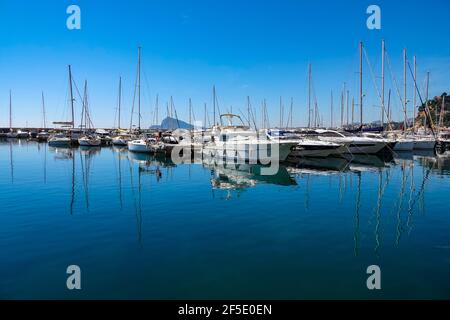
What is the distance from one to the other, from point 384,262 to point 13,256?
1055 cm

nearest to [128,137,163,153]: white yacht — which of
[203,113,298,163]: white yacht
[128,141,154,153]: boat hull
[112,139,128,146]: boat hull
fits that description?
[128,141,154,153]: boat hull

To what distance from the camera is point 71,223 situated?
13141 mm

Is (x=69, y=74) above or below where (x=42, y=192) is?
above

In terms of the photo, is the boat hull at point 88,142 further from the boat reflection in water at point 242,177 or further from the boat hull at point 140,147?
the boat reflection in water at point 242,177

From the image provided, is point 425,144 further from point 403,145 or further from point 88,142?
point 88,142

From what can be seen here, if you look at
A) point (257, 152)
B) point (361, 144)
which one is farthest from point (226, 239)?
point (361, 144)

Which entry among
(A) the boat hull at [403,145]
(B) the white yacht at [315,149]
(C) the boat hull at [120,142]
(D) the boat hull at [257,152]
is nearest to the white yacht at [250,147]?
(D) the boat hull at [257,152]

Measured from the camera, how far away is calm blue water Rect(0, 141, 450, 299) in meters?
7.80

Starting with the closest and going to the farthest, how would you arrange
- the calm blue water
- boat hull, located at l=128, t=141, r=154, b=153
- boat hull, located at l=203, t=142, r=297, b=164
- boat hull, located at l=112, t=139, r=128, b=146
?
the calm blue water
boat hull, located at l=203, t=142, r=297, b=164
boat hull, located at l=128, t=141, r=154, b=153
boat hull, located at l=112, t=139, r=128, b=146

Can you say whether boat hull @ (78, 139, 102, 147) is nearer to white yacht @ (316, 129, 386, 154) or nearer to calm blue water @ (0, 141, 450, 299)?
calm blue water @ (0, 141, 450, 299)

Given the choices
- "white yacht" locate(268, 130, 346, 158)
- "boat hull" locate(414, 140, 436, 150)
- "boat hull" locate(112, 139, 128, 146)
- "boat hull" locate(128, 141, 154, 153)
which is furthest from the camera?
"boat hull" locate(112, 139, 128, 146)

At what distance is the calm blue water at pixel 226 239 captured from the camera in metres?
7.80

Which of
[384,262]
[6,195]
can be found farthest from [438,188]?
[6,195]
